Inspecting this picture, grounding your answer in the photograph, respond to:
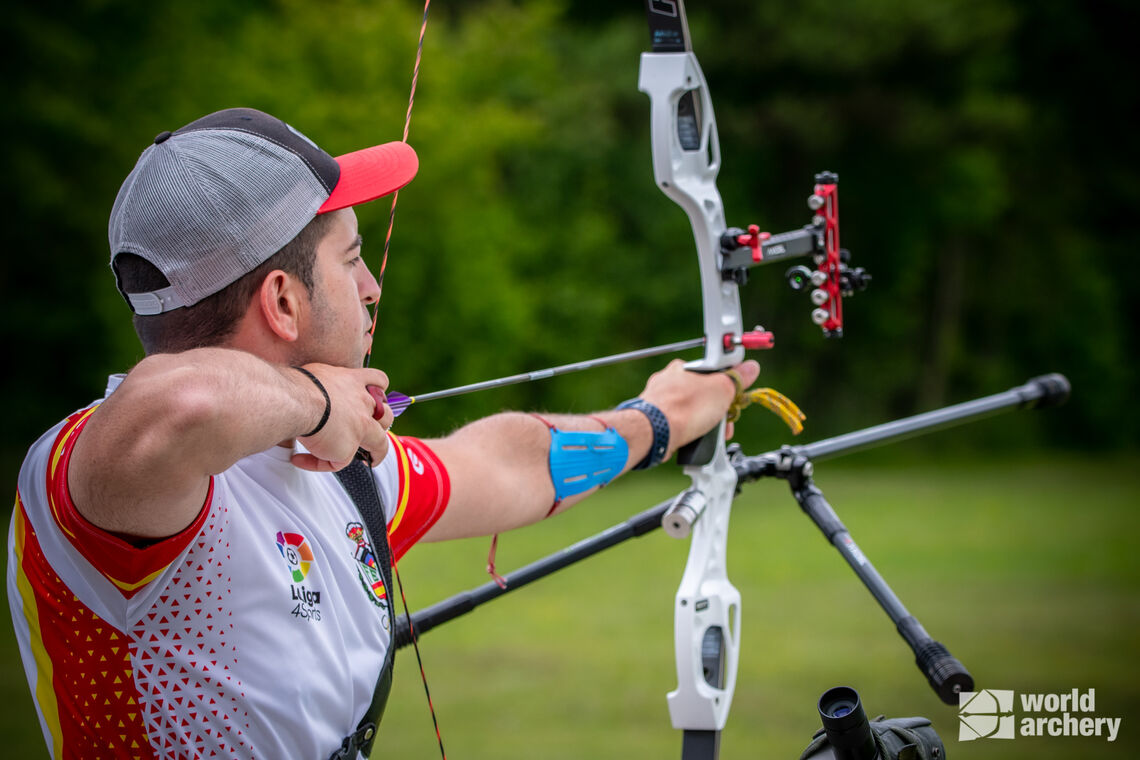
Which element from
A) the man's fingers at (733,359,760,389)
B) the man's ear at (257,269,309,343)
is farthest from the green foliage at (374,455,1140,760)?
the man's ear at (257,269,309,343)

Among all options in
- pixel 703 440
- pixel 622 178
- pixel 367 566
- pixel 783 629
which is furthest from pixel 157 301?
pixel 622 178

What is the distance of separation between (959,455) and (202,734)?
1555 cm

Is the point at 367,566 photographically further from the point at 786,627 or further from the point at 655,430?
the point at 786,627

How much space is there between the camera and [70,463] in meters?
1.21

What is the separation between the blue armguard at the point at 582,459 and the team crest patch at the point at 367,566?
48 centimetres

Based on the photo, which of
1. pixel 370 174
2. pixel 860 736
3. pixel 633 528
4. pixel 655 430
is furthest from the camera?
pixel 633 528

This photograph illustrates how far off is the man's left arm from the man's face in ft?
1.37

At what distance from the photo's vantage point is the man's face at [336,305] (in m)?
1.47

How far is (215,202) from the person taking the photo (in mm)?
1380

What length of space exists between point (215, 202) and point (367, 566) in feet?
1.67

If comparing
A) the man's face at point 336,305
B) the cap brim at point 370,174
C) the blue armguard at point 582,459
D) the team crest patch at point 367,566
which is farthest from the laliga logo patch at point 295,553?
the blue armguard at point 582,459

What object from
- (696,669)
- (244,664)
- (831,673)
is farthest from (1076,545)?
(244,664)

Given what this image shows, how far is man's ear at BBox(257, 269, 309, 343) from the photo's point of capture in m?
1.42

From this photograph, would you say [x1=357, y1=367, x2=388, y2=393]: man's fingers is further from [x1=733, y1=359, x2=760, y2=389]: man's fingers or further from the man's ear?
[x1=733, y1=359, x2=760, y2=389]: man's fingers
